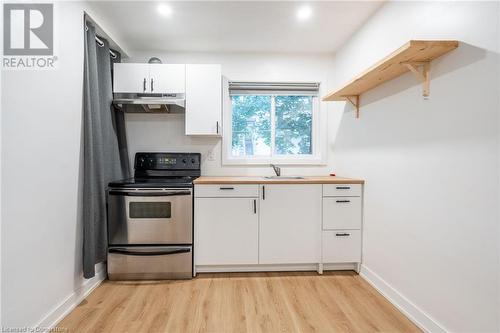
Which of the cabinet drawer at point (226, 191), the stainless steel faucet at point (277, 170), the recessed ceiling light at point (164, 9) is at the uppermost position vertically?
the recessed ceiling light at point (164, 9)

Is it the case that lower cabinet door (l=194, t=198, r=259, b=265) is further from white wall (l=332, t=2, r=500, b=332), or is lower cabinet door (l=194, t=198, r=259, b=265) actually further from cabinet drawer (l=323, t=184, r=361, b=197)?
white wall (l=332, t=2, r=500, b=332)

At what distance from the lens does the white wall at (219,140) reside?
9.55ft

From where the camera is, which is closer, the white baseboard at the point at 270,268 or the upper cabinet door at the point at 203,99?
the white baseboard at the point at 270,268

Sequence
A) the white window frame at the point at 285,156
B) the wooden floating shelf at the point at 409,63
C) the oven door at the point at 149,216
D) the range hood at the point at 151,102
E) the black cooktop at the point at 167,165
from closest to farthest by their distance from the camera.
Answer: the wooden floating shelf at the point at 409,63 < the oven door at the point at 149,216 < the range hood at the point at 151,102 < the black cooktop at the point at 167,165 < the white window frame at the point at 285,156

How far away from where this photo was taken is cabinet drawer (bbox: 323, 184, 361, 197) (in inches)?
93.4

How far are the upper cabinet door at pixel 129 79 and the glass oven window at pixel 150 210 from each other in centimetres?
123

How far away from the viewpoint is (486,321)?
3.99 feet

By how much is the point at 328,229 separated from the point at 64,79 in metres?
2.54

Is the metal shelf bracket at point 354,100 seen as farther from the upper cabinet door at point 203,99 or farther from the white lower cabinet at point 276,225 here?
the upper cabinet door at point 203,99

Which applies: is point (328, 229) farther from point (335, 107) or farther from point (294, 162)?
point (335, 107)

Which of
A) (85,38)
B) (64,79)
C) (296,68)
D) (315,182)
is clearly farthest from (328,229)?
(85,38)

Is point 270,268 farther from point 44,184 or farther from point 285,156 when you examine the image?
point 44,184

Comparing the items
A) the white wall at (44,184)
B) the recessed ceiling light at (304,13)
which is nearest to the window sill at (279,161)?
the recessed ceiling light at (304,13)

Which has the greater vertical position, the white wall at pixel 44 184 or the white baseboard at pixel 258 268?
the white wall at pixel 44 184
